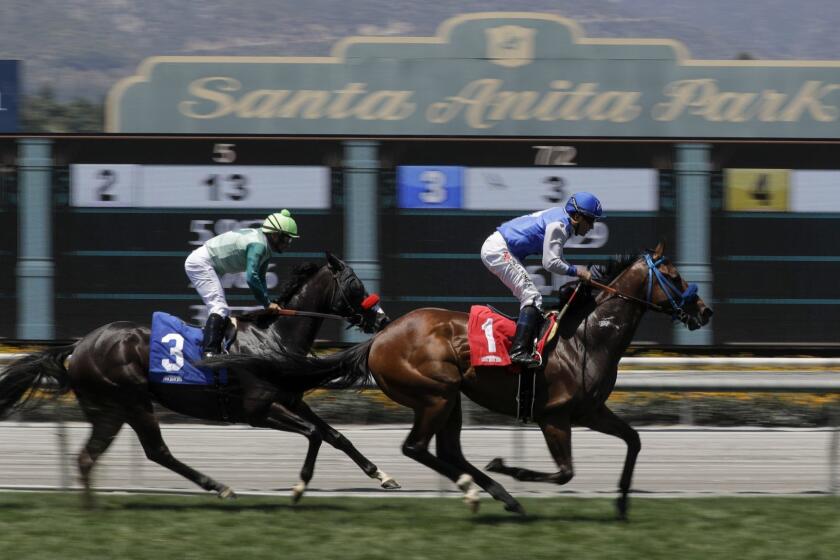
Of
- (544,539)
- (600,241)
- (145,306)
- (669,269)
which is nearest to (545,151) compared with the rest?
(600,241)

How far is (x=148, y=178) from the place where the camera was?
12719 millimetres

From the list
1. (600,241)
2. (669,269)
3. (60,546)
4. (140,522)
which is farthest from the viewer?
(600,241)

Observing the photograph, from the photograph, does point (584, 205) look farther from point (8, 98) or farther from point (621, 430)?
point (8, 98)

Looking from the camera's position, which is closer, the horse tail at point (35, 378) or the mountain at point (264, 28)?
the horse tail at point (35, 378)

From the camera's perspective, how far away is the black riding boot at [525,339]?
7062mm

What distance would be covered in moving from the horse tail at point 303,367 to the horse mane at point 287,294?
1.00ft

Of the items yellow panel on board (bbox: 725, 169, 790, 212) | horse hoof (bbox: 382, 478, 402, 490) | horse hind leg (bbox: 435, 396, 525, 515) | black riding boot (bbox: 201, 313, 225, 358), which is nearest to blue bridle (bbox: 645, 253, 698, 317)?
horse hind leg (bbox: 435, 396, 525, 515)

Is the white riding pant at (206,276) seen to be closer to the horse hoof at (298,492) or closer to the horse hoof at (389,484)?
the horse hoof at (298,492)

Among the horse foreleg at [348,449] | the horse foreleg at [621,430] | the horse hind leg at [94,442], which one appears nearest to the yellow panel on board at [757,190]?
the horse foreleg at [621,430]

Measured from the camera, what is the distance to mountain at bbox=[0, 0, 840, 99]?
66.5 m

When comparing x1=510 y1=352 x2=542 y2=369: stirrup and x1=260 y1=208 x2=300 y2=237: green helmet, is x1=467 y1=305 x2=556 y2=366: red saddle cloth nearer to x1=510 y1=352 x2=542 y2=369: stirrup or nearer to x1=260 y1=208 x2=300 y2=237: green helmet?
x1=510 y1=352 x2=542 y2=369: stirrup

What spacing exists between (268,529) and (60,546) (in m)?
0.98

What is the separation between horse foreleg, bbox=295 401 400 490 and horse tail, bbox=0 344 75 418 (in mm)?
1343

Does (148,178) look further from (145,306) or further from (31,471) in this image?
(31,471)
